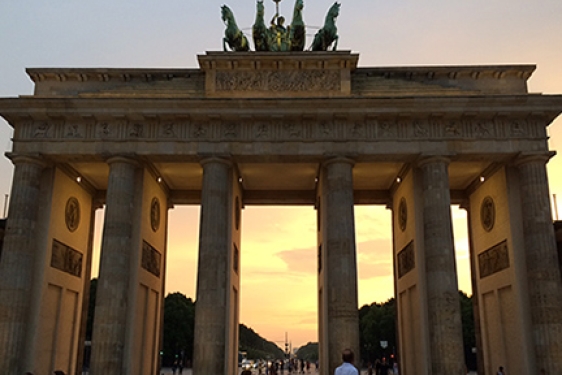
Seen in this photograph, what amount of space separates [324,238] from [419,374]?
8292 mm

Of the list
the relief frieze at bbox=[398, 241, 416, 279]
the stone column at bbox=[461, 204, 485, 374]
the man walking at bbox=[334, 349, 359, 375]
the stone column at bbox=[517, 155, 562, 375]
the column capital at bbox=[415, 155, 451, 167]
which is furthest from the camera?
the stone column at bbox=[461, 204, 485, 374]

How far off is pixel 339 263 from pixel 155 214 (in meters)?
11.7

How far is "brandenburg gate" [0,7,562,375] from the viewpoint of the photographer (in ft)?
83.1

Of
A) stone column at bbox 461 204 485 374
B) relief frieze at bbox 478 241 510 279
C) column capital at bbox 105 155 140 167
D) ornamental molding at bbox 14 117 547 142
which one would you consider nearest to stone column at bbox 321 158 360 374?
ornamental molding at bbox 14 117 547 142

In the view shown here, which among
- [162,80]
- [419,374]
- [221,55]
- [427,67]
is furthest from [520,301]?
[162,80]

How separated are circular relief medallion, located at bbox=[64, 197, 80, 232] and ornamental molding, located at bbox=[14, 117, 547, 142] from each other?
15.0 ft

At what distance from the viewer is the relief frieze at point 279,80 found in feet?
92.4

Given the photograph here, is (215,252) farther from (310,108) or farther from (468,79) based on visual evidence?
(468,79)

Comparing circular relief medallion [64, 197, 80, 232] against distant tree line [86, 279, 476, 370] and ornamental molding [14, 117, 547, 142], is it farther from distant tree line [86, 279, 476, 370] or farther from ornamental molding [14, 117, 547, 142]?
distant tree line [86, 279, 476, 370]

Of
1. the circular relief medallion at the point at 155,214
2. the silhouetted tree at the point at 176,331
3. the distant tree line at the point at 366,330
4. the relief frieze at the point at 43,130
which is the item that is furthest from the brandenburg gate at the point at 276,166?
the silhouetted tree at the point at 176,331

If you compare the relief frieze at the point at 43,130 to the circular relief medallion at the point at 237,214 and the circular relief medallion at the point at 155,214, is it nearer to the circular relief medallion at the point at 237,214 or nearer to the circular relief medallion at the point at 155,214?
the circular relief medallion at the point at 155,214

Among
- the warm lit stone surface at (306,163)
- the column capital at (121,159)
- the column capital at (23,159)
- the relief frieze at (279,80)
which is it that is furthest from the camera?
the relief frieze at (279,80)

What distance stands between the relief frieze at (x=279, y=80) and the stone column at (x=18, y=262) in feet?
33.0

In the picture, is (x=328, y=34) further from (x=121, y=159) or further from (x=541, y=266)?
(x=541, y=266)
